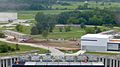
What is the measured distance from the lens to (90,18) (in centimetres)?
10344

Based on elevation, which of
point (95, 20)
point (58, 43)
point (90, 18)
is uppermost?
point (90, 18)

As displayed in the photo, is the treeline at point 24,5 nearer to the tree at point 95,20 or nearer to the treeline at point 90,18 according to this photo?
the treeline at point 90,18

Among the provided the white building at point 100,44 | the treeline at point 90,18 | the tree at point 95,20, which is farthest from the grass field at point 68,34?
the white building at point 100,44

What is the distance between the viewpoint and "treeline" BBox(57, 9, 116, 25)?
336 feet

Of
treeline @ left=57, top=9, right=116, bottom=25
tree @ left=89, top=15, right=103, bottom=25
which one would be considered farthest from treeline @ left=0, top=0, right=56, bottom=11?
tree @ left=89, top=15, right=103, bottom=25

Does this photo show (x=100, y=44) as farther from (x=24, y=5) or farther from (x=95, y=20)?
(x=24, y=5)

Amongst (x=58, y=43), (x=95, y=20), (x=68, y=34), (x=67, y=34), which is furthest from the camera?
(x=95, y=20)

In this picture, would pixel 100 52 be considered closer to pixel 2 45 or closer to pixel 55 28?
pixel 2 45

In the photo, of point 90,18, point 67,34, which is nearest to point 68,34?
point 67,34

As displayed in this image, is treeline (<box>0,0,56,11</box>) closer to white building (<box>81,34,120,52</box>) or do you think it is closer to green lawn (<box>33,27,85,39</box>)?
green lawn (<box>33,27,85,39</box>)

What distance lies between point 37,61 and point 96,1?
368 ft

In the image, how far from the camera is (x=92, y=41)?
6850 cm

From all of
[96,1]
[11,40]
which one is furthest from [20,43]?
[96,1]

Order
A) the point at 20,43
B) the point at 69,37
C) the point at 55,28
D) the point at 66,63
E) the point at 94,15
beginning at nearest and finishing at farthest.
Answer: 1. the point at 66,63
2. the point at 20,43
3. the point at 69,37
4. the point at 55,28
5. the point at 94,15
